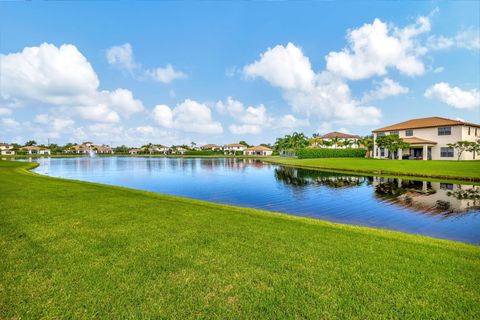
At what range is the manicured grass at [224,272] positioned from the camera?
3.80 metres

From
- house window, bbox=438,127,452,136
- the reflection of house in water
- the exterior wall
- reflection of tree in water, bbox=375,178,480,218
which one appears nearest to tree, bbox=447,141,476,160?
the exterior wall

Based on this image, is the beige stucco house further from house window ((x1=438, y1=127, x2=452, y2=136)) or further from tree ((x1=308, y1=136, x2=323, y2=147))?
tree ((x1=308, y1=136, x2=323, y2=147))

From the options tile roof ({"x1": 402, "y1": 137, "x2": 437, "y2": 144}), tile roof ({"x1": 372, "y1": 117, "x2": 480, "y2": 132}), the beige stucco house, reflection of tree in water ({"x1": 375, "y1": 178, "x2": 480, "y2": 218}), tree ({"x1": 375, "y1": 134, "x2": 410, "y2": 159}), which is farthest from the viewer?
tile roof ({"x1": 402, "y1": 137, "x2": 437, "y2": 144})

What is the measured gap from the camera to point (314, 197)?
17.8 meters

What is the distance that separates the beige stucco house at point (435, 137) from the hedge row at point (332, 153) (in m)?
15.9

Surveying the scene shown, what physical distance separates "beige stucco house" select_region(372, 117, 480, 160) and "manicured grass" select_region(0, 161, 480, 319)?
165ft

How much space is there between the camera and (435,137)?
48.4 metres

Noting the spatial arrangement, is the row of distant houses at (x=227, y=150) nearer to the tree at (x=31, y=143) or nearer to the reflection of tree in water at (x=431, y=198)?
the tree at (x=31, y=143)

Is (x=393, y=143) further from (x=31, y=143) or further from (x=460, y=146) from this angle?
(x=31, y=143)

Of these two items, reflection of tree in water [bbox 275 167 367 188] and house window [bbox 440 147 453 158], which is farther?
house window [bbox 440 147 453 158]

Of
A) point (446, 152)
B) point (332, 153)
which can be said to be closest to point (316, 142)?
point (332, 153)

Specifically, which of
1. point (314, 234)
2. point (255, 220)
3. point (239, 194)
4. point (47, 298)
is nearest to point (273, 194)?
point (239, 194)

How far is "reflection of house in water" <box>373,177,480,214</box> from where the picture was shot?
14.2 metres

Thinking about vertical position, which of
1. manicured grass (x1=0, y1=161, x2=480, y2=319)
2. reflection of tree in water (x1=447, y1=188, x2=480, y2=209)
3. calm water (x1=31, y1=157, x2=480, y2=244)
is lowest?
calm water (x1=31, y1=157, x2=480, y2=244)
